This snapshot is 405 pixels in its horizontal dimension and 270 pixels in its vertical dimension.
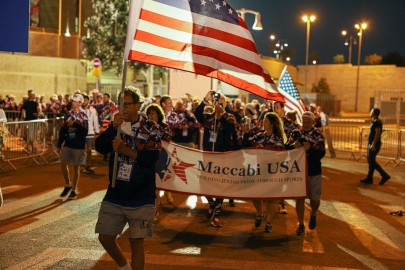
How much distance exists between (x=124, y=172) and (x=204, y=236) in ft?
11.7

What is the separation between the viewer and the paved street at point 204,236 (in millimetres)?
7340

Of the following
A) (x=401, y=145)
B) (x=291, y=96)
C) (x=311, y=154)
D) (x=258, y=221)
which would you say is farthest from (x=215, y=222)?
(x=401, y=145)

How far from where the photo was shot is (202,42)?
23.3 feet

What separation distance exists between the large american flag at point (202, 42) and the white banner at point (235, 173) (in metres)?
1.89

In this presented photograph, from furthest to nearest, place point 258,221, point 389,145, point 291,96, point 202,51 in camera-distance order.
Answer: point 389,145
point 291,96
point 258,221
point 202,51

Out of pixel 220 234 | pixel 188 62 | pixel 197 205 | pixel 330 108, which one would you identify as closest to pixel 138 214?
pixel 188 62

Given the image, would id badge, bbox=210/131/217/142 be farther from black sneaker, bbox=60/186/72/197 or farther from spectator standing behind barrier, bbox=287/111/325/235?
black sneaker, bbox=60/186/72/197

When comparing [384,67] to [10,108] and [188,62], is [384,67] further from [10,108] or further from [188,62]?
[188,62]

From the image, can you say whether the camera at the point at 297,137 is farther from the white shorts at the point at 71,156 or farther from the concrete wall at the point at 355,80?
the concrete wall at the point at 355,80

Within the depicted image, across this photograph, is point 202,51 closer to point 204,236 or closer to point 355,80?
point 204,236

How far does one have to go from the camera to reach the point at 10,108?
24.4 metres

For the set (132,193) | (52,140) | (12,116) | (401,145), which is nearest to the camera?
(132,193)

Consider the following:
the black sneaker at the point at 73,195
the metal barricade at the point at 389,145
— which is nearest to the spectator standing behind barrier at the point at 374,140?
the metal barricade at the point at 389,145

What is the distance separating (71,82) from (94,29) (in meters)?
3.79
